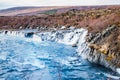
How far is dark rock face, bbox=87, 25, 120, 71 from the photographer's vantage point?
826 inches

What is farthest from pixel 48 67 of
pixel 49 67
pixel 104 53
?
pixel 104 53

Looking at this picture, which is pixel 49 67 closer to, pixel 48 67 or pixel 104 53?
pixel 48 67

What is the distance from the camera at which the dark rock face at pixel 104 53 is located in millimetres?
20969

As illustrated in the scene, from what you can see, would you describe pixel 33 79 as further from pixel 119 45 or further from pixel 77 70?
pixel 119 45

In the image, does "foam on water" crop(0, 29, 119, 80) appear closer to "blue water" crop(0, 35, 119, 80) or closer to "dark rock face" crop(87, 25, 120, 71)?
"blue water" crop(0, 35, 119, 80)

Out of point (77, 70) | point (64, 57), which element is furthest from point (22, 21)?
point (77, 70)

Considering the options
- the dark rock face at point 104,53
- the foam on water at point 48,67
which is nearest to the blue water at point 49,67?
the foam on water at point 48,67

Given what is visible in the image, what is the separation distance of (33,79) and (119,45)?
7.71 metres

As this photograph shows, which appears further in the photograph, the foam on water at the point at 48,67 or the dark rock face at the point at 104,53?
the dark rock face at the point at 104,53

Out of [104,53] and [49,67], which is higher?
[104,53]

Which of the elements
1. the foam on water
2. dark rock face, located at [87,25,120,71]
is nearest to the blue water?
the foam on water

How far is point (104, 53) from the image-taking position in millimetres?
22188

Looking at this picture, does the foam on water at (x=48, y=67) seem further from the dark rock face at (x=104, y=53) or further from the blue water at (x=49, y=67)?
the dark rock face at (x=104, y=53)

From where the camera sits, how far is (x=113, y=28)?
25.4m
